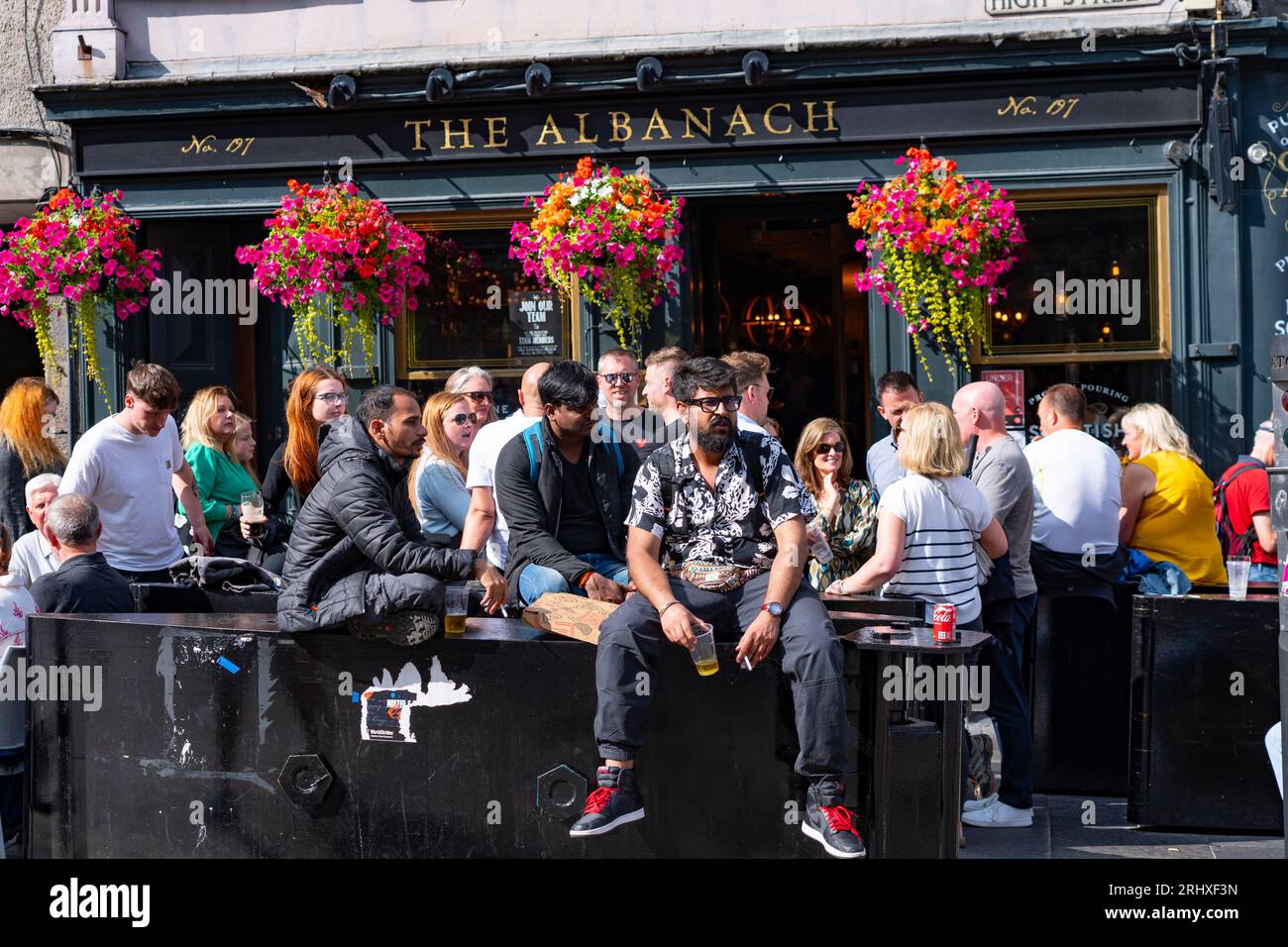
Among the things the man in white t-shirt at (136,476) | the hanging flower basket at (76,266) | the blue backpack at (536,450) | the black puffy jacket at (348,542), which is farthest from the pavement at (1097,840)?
the hanging flower basket at (76,266)

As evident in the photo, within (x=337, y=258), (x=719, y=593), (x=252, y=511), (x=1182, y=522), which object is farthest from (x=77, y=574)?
(x=1182, y=522)

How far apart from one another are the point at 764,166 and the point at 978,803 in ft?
18.2

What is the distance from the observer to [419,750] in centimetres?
587

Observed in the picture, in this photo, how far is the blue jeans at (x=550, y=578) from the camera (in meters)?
6.23

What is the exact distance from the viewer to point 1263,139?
10.5 metres

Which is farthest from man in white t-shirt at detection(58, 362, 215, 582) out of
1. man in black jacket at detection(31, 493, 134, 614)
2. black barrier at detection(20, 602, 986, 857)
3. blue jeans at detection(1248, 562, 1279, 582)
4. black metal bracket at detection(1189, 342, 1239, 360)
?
black metal bracket at detection(1189, 342, 1239, 360)

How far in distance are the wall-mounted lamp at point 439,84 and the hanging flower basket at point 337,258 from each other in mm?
926

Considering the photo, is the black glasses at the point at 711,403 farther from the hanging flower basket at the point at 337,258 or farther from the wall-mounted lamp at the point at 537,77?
the wall-mounted lamp at the point at 537,77

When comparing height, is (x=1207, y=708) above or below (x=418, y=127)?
below

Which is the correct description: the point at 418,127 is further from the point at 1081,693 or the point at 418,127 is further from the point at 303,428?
the point at 1081,693

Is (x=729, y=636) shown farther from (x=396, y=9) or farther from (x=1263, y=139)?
(x=396, y=9)

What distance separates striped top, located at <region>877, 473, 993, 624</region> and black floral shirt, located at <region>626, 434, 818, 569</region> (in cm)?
109

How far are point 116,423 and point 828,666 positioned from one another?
4219 millimetres
